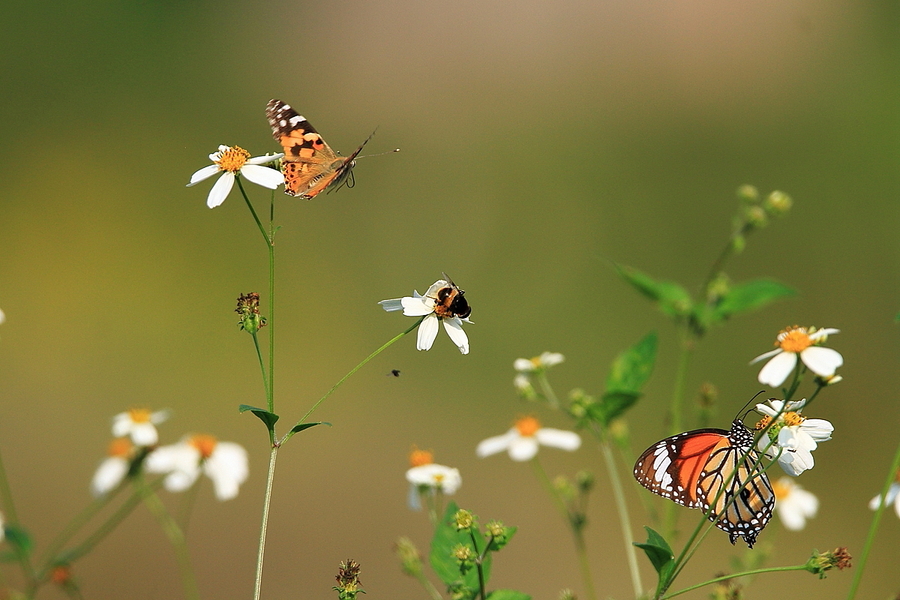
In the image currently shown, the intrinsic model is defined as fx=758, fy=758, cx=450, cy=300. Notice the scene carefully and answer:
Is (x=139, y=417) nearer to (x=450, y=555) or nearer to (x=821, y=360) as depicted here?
(x=450, y=555)

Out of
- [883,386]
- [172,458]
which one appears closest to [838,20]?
[883,386]

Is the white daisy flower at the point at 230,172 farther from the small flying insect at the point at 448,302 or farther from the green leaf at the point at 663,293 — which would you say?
the green leaf at the point at 663,293

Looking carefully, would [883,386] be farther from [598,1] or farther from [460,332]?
[460,332]

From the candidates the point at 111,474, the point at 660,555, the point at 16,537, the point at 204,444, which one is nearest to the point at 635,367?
the point at 660,555

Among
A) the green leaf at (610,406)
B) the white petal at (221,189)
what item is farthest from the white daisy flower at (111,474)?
the green leaf at (610,406)

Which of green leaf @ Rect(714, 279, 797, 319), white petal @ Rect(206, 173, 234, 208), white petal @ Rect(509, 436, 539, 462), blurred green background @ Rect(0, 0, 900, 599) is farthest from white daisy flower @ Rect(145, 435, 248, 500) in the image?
blurred green background @ Rect(0, 0, 900, 599)

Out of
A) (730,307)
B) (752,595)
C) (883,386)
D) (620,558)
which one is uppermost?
(883,386)
